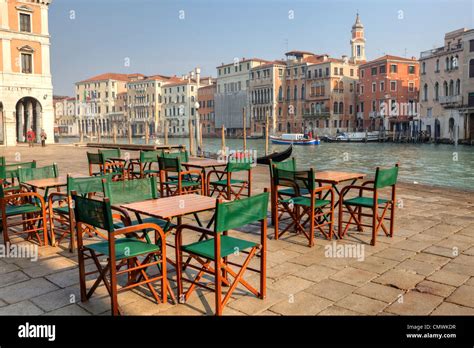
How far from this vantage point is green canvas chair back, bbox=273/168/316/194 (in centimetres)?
502

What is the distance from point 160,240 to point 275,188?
2329 mm

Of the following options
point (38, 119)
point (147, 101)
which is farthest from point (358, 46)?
point (38, 119)

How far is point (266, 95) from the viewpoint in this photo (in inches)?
2744

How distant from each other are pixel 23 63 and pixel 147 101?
60.5 metres

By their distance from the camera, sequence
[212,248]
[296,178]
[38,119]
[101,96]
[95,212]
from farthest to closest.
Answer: [101,96]
[38,119]
[296,178]
[212,248]
[95,212]

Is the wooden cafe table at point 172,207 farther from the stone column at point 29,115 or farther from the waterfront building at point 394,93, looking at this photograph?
the waterfront building at point 394,93

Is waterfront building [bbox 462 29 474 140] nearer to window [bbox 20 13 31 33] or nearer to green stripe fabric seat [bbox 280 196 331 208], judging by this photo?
window [bbox 20 13 31 33]

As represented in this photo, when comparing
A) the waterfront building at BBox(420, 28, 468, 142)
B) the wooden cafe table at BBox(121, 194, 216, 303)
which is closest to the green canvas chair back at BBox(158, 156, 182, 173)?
the wooden cafe table at BBox(121, 194, 216, 303)

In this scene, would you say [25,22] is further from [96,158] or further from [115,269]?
[115,269]

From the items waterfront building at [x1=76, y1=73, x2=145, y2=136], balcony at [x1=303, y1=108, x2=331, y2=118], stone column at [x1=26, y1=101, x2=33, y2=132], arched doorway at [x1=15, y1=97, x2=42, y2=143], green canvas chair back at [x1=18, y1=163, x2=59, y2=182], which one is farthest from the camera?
waterfront building at [x1=76, y1=73, x2=145, y2=136]

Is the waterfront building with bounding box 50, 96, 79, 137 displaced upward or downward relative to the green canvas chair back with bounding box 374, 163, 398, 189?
upward

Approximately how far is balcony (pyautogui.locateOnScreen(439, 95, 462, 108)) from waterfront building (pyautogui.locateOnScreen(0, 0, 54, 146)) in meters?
35.6
